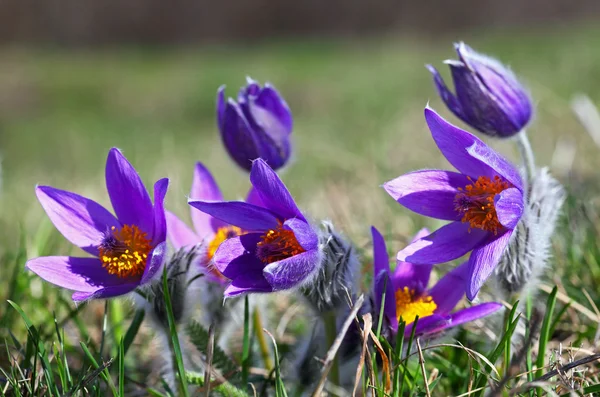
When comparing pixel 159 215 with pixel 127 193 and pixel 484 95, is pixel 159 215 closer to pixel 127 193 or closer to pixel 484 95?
pixel 127 193

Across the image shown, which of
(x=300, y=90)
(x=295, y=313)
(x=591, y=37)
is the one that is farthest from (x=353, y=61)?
(x=295, y=313)

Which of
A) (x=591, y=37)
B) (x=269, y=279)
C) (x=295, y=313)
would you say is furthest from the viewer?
(x=591, y=37)

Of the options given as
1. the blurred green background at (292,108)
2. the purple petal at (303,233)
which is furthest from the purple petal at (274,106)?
the blurred green background at (292,108)

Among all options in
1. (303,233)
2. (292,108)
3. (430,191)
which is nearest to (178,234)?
(303,233)

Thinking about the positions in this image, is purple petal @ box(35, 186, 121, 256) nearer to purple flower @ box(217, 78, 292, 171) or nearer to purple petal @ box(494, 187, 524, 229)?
purple flower @ box(217, 78, 292, 171)

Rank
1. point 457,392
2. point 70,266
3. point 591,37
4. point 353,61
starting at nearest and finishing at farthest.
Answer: point 70,266, point 457,392, point 591,37, point 353,61

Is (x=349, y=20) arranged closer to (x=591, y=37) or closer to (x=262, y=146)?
(x=591, y=37)

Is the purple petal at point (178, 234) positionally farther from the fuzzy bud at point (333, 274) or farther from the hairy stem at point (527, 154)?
the hairy stem at point (527, 154)
